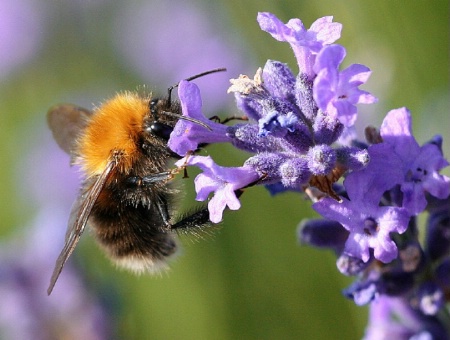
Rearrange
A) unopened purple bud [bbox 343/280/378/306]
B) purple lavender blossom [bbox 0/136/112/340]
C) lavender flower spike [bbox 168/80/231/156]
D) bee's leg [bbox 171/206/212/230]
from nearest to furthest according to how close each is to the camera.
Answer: lavender flower spike [bbox 168/80/231/156], unopened purple bud [bbox 343/280/378/306], bee's leg [bbox 171/206/212/230], purple lavender blossom [bbox 0/136/112/340]

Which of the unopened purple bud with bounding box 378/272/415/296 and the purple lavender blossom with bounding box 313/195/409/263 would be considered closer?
the purple lavender blossom with bounding box 313/195/409/263

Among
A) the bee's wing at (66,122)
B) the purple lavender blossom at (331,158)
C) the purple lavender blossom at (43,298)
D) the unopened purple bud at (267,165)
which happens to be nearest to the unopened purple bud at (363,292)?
the purple lavender blossom at (331,158)

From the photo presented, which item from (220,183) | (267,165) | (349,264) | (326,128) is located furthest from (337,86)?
(349,264)

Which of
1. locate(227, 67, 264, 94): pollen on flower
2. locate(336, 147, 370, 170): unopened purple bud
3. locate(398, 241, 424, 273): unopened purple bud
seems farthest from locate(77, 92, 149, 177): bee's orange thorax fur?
locate(398, 241, 424, 273): unopened purple bud

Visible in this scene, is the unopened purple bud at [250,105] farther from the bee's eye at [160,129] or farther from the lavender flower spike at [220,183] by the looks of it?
the bee's eye at [160,129]

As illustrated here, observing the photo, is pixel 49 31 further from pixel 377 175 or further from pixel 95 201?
pixel 377 175

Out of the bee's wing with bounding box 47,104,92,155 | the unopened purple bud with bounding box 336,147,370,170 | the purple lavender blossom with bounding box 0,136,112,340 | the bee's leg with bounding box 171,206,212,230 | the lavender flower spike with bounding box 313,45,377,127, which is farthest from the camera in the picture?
the purple lavender blossom with bounding box 0,136,112,340

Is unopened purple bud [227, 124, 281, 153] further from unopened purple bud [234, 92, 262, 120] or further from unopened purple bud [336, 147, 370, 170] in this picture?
unopened purple bud [336, 147, 370, 170]
